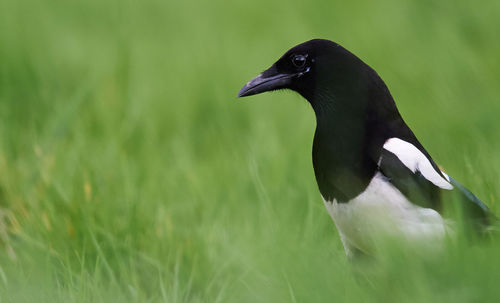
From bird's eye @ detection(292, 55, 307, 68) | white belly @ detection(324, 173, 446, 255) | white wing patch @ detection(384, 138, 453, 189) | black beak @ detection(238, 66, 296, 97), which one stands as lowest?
white belly @ detection(324, 173, 446, 255)

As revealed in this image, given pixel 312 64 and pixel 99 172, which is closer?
pixel 312 64

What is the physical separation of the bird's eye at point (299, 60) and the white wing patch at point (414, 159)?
0.37 metres

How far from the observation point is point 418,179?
223cm

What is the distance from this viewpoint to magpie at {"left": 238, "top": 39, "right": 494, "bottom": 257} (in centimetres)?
217

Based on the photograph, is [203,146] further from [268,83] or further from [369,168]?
[369,168]

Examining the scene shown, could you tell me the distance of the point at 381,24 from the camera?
4668 millimetres

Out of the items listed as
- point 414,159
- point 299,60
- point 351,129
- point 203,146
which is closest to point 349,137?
point 351,129

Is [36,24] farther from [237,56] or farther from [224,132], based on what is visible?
[224,132]

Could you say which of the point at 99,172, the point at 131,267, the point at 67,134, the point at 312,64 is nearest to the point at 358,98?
the point at 312,64

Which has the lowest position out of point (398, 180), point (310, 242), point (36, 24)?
point (310, 242)

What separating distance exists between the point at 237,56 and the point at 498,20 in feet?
4.62

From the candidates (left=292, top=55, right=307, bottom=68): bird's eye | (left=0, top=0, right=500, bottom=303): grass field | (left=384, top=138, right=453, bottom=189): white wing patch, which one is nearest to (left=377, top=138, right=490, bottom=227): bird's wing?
(left=384, top=138, right=453, bottom=189): white wing patch

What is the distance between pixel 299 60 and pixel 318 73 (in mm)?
72

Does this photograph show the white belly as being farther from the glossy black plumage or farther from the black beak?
the black beak
